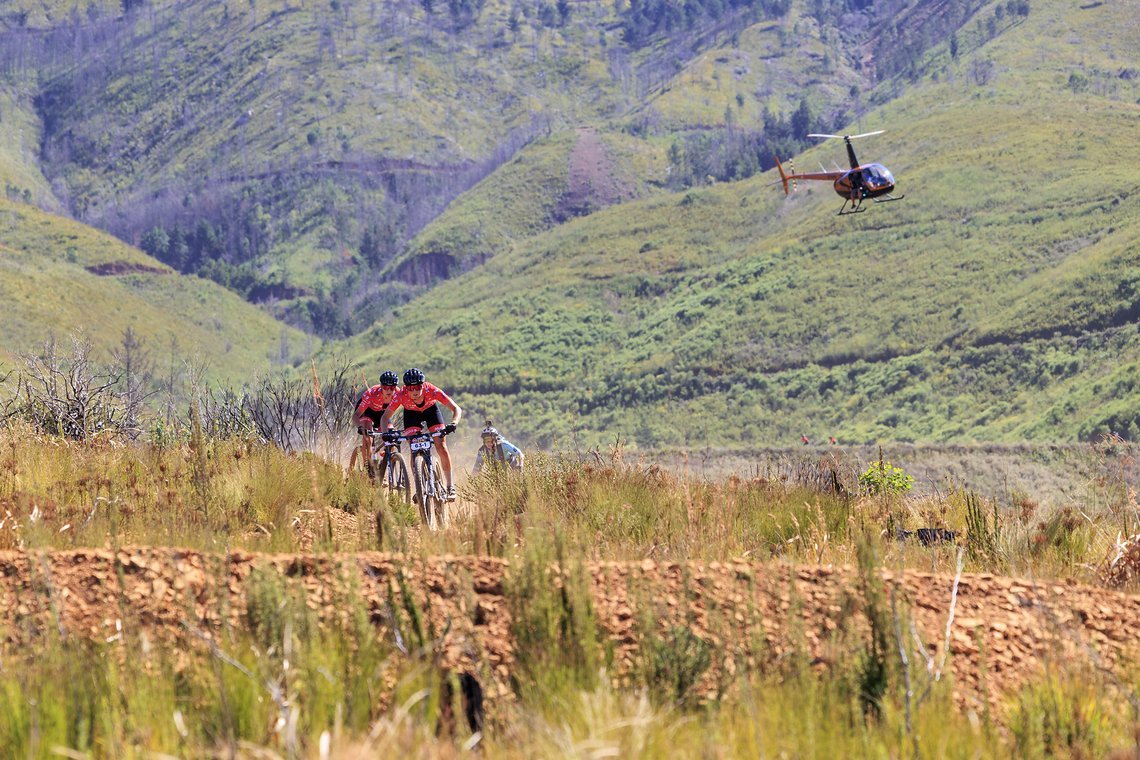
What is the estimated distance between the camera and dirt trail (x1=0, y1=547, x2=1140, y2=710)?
526 cm

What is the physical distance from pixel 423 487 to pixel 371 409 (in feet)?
4.43

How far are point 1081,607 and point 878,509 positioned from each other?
3063 mm

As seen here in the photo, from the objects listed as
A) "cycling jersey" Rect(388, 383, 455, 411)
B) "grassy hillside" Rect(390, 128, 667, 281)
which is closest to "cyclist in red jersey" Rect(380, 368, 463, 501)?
"cycling jersey" Rect(388, 383, 455, 411)

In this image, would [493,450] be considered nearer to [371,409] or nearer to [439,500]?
[371,409]

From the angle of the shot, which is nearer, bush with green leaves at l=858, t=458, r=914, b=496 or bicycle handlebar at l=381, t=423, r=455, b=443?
bicycle handlebar at l=381, t=423, r=455, b=443

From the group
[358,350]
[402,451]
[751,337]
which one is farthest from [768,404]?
[402,451]

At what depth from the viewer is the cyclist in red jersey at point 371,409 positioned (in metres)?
11.8

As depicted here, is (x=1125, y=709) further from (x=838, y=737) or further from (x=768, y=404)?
(x=768, y=404)

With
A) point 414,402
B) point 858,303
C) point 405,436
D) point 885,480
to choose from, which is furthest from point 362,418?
point 858,303

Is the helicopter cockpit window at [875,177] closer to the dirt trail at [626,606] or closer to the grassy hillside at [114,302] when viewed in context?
the dirt trail at [626,606]

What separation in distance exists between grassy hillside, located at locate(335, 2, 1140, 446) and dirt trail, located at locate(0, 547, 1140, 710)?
62.8m

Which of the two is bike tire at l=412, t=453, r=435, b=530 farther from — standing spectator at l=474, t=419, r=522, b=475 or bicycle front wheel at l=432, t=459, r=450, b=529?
standing spectator at l=474, t=419, r=522, b=475

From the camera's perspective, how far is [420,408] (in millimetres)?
11664

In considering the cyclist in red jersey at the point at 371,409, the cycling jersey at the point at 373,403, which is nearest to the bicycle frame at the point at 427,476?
the cyclist in red jersey at the point at 371,409
